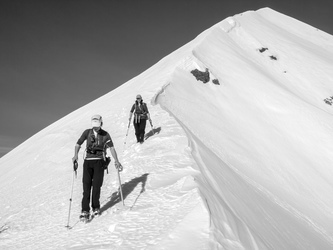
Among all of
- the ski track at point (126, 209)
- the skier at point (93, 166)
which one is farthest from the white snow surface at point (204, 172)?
the skier at point (93, 166)

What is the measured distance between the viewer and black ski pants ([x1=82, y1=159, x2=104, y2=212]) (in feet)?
18.3

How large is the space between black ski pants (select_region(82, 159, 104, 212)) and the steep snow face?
2.27 m

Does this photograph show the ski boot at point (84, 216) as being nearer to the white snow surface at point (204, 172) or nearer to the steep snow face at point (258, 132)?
the white snow surface at point (204, 172)

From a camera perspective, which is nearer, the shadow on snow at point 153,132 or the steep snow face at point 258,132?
the steep snow face at point 258,132

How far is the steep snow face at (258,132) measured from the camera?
6825 mm

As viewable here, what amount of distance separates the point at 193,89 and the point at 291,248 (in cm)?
1582

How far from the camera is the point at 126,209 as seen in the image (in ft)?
18.6

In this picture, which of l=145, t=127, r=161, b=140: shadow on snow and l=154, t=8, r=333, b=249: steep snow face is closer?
l=154, t=8, r=333, b=249: steep snow face

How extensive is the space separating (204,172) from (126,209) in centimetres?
276

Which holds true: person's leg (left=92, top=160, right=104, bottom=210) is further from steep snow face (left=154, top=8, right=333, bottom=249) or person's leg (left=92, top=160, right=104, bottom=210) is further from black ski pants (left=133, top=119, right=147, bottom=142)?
black ski pants (left=133, top=119, right=147, bottom=142)

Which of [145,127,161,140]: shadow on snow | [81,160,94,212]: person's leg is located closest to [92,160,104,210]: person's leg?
[81,160,94,212]: person's leg

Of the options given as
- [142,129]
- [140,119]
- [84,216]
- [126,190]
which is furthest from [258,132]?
[84,216]

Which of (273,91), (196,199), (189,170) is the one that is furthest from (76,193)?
(273,91)

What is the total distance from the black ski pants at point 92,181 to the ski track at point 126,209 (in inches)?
15.5
